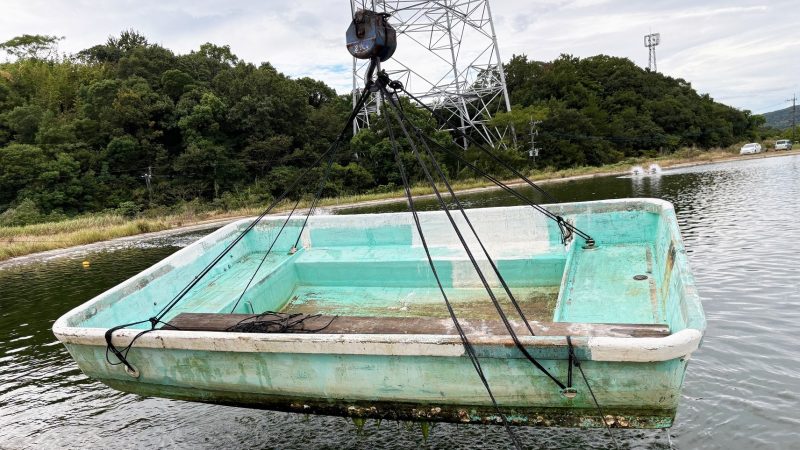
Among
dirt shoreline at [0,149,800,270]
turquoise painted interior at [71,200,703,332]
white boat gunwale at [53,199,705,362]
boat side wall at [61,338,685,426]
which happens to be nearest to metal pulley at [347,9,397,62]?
white boat gunwale at [53,199,705,362]

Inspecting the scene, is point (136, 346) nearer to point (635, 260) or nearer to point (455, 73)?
point (635, 260)

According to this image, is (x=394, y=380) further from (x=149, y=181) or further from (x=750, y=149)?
(x=750, y=149)

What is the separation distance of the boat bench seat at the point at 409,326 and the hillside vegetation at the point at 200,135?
1174 inches

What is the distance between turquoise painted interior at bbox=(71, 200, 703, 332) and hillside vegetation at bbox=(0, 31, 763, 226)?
26.9m

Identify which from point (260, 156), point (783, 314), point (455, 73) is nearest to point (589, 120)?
point (455, 73)

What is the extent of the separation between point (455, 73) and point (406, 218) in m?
34.6

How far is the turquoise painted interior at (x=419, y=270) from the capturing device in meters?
4.85

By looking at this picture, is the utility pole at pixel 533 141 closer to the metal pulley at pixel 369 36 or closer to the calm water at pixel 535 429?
the calm water at pixel 535 429

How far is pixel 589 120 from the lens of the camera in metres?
47.0

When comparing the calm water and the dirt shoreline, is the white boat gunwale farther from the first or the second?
the dirt shoreline

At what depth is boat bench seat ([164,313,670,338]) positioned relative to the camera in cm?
314

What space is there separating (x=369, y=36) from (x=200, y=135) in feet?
128

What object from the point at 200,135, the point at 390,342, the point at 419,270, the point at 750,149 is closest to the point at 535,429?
the point at 390,342

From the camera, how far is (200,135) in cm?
3934
